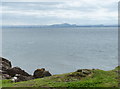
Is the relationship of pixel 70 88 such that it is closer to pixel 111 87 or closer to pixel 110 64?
pixel 111 87

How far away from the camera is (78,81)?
21016 millimetres

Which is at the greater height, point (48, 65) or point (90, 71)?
point (90, 71)

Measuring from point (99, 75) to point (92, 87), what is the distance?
550 cm

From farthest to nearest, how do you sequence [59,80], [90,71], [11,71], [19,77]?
[11,71], [19,77], [90,71], [59,80]

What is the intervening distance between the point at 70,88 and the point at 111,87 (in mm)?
3679

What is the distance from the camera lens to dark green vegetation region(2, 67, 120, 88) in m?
19.5

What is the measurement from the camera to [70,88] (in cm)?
1862

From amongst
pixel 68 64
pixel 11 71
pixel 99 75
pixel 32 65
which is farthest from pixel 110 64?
pixel 99 75

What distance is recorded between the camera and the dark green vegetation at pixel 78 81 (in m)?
19.5

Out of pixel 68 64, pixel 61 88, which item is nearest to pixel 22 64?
pixel 68 64

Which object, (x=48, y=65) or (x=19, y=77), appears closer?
(x=19, y=77)

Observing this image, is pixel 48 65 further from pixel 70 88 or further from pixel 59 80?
pixel 70 88

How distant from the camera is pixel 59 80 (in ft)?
74.6

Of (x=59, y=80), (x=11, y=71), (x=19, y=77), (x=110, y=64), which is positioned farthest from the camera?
(x=110, y=64)
